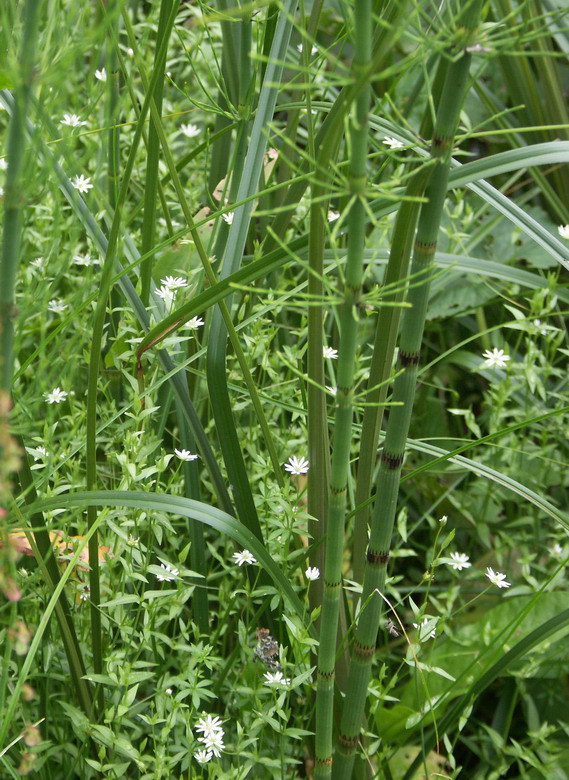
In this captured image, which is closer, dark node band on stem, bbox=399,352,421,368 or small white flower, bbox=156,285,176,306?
dark node band on stem, bbox=399,352,421,368

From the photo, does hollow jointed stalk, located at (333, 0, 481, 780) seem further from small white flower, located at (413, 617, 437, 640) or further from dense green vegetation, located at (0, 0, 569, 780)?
small white flower, located at (413, 617, 437, 640)

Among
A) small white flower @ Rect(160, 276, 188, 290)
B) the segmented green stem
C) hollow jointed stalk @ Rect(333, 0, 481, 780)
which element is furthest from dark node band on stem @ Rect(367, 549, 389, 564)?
small white flower @ Rect(160, 276, 188, 290)

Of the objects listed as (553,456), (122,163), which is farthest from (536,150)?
(122,163)

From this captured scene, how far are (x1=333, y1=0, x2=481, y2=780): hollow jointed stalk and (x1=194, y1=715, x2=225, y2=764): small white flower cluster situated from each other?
11 cm

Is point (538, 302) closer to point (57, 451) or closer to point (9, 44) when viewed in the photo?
point (57, 451)

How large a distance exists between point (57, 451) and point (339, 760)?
0.43 m

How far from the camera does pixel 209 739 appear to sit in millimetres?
738

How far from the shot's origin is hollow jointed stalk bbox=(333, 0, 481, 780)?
0.50 metres

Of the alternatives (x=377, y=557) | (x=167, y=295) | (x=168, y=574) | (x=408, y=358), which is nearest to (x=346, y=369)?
(x=408, y=358)

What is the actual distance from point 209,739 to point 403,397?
37 cm

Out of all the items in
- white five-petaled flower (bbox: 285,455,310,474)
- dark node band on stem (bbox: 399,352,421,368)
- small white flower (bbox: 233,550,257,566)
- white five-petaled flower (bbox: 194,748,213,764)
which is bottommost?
white five-petaled flower (bbox: 194,748,213,764)

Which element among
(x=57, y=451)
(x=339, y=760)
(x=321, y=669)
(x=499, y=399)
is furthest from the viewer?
(x=499, y=399)

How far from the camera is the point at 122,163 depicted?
4.20ft

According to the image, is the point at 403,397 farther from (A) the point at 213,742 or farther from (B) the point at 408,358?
(A) the point at 213,742
